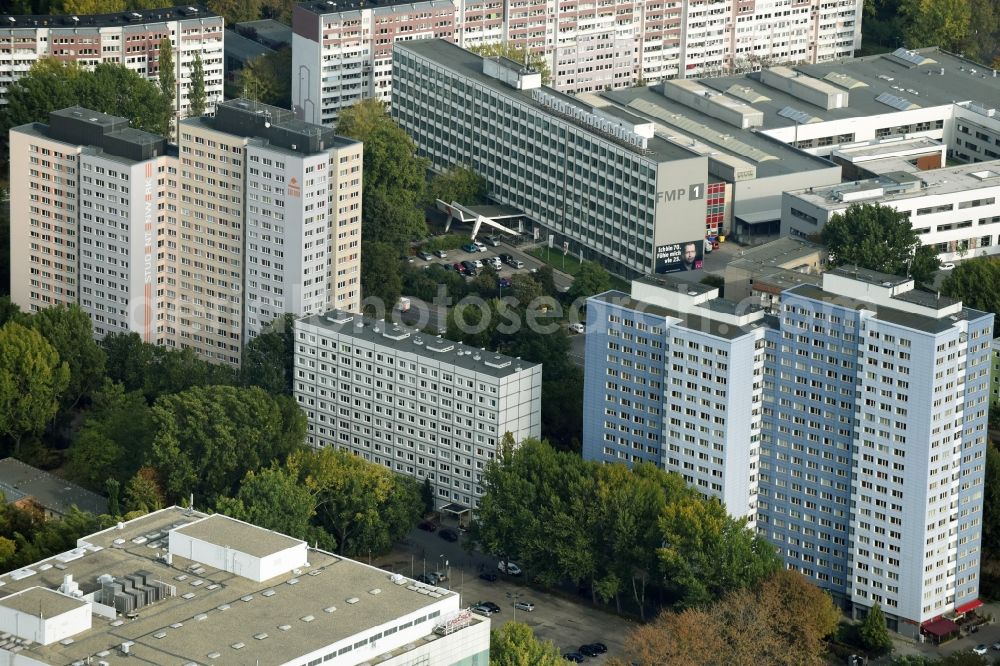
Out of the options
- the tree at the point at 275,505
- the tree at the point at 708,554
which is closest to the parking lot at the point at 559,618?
the tree at the point at 708,554

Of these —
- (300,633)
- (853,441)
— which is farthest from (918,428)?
(300,633)

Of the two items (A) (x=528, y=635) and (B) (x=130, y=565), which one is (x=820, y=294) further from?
(B) (x=130, y=565)

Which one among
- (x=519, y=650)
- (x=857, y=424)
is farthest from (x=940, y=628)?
(x=519, y=650)

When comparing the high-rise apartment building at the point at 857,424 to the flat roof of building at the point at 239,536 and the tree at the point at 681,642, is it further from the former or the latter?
the flat roof of building at the point at 239,536

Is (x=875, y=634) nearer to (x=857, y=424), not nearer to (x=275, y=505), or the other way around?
(x=857, y=424)

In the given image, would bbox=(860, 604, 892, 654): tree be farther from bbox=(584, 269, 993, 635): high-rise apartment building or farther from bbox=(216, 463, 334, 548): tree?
bbox=(216, 463, 334, 548): tree
